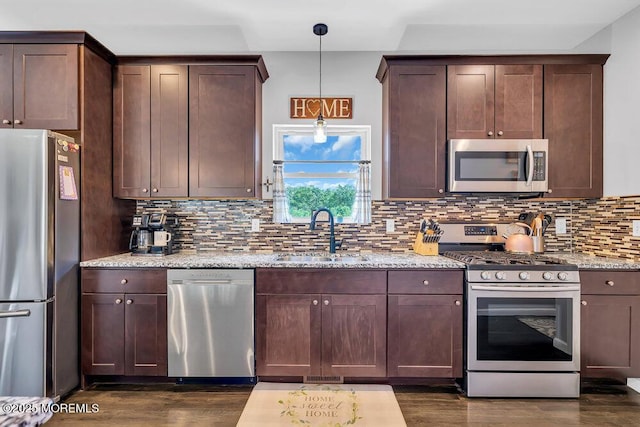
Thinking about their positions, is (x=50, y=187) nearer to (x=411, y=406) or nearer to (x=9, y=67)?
(x=9, y=67)

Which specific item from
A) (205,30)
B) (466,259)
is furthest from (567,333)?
(205,30)

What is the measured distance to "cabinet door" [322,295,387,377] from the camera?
95.3 inches

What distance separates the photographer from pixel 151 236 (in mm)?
2873

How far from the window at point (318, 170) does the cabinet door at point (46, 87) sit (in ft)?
5.07

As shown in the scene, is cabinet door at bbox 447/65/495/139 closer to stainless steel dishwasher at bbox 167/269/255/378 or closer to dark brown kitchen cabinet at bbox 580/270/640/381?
dark brown kitchen cabinet at bbox 580/270/640/381

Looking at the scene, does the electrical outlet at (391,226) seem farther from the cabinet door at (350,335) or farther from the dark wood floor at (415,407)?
the dark wood floor at (415,407)

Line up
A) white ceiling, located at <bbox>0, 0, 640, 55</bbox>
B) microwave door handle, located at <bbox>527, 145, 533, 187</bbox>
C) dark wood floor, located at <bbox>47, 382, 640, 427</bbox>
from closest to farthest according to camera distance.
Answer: dark wood floor, located at <bbox>47, 382, 640, 427</bbox>
white ceiling, located at <bbox>0, 0, 640, 55</bbox>
microwave door handle, located at <bbox>527, 145, 533, 187</bbox>

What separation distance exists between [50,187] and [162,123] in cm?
94

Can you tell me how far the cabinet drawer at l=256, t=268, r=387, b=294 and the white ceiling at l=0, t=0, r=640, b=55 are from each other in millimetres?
1960

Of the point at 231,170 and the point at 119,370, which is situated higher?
the point at 231,170

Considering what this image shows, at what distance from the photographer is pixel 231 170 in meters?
2.79

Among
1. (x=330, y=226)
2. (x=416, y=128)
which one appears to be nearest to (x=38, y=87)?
(x=330, y=226)

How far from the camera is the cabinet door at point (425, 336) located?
94.4 inches

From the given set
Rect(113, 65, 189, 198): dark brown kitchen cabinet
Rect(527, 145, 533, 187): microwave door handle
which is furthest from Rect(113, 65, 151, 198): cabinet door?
Rect(527, 145, 533, 187): microwave door handle
